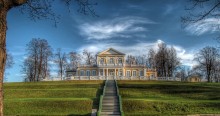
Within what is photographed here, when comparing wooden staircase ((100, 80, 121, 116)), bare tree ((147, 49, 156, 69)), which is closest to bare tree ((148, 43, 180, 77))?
bare tree ((147, 49, 156, 69))

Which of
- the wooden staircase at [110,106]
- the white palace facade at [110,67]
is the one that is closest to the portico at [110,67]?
the white palace facade at [110,67]

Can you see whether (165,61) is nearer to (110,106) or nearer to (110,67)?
(110,67)

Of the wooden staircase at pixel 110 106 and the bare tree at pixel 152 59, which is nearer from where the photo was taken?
the wooden staircase at pixel 110 106

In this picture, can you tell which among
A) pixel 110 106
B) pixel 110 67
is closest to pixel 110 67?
pixel 110 67

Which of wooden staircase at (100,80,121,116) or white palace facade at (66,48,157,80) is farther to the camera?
white palace facade at (66,48,157,80)

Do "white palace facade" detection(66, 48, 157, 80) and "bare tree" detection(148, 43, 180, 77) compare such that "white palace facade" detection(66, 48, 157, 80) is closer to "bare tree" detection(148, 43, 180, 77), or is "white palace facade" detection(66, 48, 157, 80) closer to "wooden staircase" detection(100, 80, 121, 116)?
"bare tree" detection(148, 43, 180, 77)

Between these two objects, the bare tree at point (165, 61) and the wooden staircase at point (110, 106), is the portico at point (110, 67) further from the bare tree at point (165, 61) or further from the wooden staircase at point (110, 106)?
the wooden staircase at point (110, 106)

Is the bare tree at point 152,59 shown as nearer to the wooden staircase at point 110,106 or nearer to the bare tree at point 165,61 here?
the bare tree at point 165,61

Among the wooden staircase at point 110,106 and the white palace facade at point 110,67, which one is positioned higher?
the white palace facade at point 110,67

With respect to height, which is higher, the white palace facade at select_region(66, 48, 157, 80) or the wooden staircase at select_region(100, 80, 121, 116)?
the white palace facade at select_region(66, 48, 157, 80)

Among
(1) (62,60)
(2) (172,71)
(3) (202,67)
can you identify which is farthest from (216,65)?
(1) (62,60)

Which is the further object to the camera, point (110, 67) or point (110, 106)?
point (110, 67)

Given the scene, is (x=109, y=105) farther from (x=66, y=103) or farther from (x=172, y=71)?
(x=172, y=71)

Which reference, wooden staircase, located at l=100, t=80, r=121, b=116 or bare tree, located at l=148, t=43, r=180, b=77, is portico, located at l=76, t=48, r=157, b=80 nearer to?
bare tree, located at l=148, t=43, r=180, b=77
